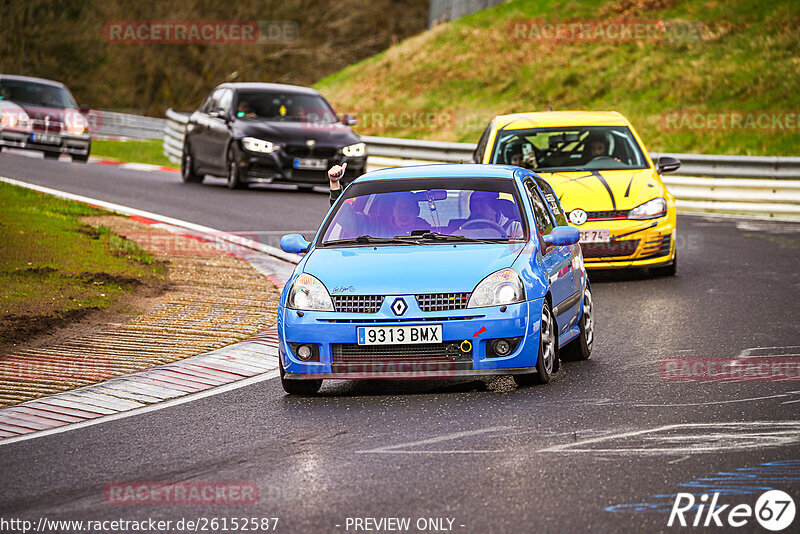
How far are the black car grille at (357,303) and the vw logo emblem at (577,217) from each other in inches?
228

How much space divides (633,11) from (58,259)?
2745 centimetres

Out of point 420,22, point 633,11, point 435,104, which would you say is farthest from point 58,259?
point 420,22

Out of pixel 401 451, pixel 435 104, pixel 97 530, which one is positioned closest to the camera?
pixel 97 530

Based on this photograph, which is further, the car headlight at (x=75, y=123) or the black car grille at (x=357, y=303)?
the car headlight at (x=75, y=123)

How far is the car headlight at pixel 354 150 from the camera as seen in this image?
22.2m

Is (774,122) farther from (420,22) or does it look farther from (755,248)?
(420,22)

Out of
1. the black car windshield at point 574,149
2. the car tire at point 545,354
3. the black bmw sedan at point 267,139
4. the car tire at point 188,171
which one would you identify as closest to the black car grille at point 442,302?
the car tire at point 545,354

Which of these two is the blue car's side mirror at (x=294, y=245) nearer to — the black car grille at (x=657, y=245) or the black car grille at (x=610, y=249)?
the black car grille at (x=610, y=249)

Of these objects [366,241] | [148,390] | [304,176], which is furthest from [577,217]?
[304,176]

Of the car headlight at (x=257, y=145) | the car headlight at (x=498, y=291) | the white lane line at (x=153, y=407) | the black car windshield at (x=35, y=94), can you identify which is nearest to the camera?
the white lane line at (x=153, y=407)

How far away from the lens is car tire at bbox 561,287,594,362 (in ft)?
31.6

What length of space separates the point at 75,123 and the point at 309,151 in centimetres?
807

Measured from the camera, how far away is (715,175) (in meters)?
22.4

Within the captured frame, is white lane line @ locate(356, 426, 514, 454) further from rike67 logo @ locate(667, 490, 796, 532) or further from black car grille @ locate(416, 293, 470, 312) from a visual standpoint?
rike67 logo @ locate(667, 490, 796, 532)
